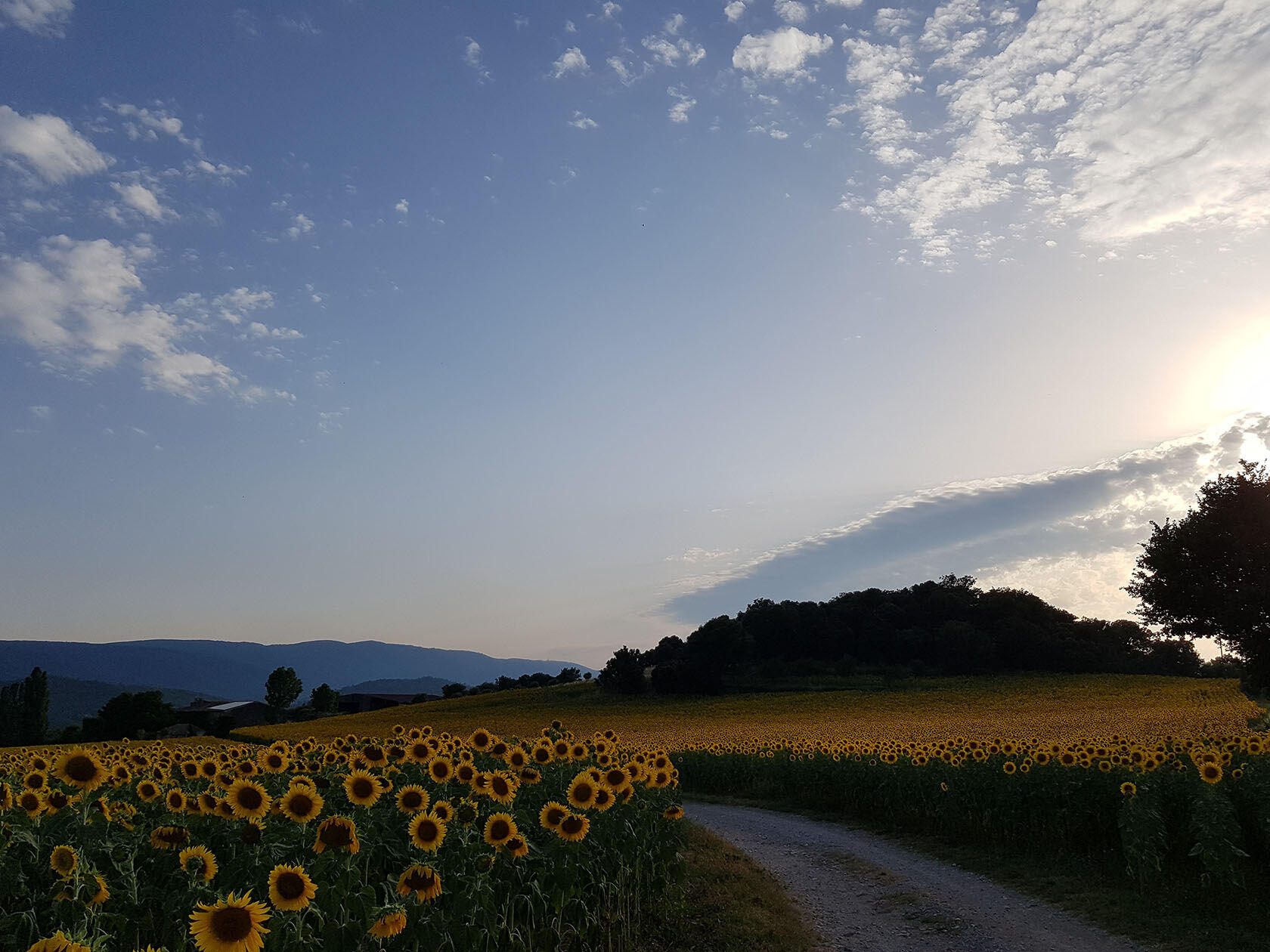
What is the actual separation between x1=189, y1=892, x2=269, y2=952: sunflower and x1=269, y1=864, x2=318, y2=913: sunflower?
476 millimetres

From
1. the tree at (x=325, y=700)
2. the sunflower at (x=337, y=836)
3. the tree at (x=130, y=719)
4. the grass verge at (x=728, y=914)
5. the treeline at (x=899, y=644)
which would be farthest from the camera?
the tree at (x=325, y=700)

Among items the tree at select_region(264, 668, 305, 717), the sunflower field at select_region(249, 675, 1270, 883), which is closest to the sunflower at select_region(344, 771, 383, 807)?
the sunflower field at select_region(249, 675, 1270, 883)

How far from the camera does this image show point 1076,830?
15641 mm

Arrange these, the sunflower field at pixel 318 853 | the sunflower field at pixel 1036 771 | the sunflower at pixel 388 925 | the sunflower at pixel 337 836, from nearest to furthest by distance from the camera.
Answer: the sunflower field at pixel 318 853 → the sunflower at pixel 388 925 → the sunflower at pixel 337 836 → the sunflower field at pixel 1036 771

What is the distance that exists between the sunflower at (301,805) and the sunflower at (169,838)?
2.11ft

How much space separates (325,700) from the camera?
106750 millimetres

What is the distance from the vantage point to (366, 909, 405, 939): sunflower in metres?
4.85

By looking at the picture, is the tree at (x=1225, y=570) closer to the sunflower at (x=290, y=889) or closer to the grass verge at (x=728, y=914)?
the grass verge at (x=728, y=914)

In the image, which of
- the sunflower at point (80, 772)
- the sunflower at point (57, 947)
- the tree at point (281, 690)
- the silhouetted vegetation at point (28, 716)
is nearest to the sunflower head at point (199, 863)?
the sunflower at point (80, 772)

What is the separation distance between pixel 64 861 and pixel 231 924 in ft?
4.90

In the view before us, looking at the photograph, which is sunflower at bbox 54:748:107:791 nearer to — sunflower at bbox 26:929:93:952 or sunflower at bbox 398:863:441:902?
sunflower at bbox 398:863:441:902

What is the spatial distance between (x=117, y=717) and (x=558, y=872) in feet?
266

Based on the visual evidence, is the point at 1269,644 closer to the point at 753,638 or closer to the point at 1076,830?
the point at 1076,830

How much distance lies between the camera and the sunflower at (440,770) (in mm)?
7676
